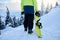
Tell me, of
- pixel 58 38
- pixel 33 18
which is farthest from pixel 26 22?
pixel 58 38

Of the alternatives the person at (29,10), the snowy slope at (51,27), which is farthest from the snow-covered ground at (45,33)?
the person at (29,10)

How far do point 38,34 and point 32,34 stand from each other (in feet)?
0.79

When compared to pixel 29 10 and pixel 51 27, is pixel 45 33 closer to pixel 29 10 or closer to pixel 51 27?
pixel 51 27

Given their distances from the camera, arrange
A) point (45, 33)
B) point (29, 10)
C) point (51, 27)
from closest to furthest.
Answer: point (29, 10) < point (45, 33) < point (51, 27)

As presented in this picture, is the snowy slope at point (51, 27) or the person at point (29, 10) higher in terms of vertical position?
the person at point (29, 10)

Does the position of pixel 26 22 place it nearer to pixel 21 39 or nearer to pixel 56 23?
pixel 21 39

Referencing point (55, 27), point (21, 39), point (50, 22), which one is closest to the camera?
point (21, 39)

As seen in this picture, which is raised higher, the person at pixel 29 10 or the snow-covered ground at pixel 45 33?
the person at pixel 29 10

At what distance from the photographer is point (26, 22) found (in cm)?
694

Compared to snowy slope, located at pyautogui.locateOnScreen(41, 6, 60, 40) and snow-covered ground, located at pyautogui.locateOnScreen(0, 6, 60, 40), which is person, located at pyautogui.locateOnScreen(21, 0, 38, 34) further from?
snowy slope, located at pyautogui.locateOnScreen(41, 6, 60, 40)

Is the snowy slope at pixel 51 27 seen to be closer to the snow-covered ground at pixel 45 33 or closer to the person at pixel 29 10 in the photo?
the snow-covered ground at pixel 45 33

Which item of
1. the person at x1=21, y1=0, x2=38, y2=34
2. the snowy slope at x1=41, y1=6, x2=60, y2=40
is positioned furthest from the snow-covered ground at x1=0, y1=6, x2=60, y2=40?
the person at x1=21, y1=0, x2=38, y2=34

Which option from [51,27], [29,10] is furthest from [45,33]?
[29,10]

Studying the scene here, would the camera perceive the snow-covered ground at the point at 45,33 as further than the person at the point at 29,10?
No
